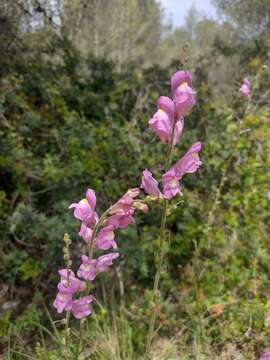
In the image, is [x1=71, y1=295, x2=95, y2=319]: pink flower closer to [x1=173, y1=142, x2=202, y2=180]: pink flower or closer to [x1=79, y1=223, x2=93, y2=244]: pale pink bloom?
[x1=79, y1=223, x2=93, y2=244]: pale pink bloom

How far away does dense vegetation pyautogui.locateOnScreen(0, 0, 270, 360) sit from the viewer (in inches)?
111

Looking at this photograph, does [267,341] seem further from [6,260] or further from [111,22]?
[111,22]

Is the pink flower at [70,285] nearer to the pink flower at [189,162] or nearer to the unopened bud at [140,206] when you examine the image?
the unopened bud at [140,206]

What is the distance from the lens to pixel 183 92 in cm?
134

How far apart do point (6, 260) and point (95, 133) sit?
142cm

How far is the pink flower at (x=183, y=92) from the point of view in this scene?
4.39 feet

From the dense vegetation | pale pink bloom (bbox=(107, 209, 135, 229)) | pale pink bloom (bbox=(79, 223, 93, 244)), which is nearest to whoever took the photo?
pale pink bloom (bbox=(107, 209, 135, 229))

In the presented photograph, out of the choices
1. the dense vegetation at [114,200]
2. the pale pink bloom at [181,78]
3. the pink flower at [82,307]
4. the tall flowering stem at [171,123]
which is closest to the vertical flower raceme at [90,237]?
Result: the pink flower at [82,307]

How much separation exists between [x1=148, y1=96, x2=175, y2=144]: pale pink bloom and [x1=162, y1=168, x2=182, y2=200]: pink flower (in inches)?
5.3

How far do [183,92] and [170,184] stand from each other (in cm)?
30

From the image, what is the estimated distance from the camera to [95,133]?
390 centimetres

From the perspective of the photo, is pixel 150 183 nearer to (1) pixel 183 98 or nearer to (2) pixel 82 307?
(1) pixel 183 98

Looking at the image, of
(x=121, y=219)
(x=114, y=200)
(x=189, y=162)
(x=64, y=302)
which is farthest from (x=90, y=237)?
(x=114, y=200)

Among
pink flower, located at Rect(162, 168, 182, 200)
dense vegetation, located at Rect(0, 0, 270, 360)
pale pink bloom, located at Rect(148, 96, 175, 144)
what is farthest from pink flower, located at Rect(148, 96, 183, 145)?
dense vegetation, located at Rect(0, 0, 270, 360)
